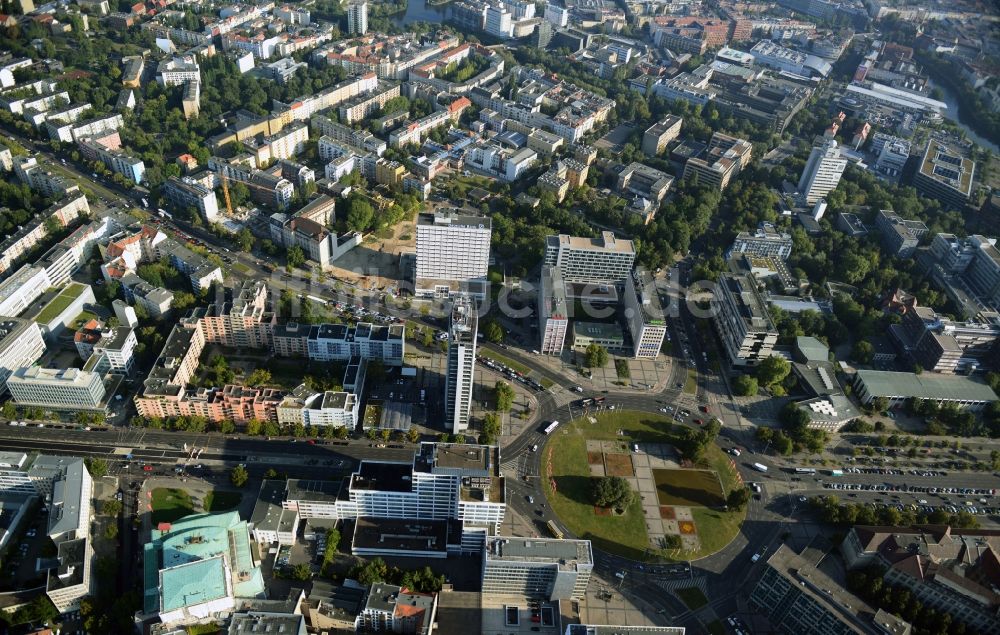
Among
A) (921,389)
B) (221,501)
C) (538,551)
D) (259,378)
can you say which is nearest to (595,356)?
(538,551)

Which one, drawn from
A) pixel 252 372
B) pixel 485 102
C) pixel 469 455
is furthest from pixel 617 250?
pixel 485 102

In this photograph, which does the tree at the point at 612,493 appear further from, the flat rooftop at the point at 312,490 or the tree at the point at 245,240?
the tree at the point at 245,240

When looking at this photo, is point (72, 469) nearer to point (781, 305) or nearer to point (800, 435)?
point (800, 435)

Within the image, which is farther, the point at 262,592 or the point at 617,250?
the point at 617,250

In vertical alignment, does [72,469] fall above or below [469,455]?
below

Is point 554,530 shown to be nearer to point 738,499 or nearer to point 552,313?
point 738,499

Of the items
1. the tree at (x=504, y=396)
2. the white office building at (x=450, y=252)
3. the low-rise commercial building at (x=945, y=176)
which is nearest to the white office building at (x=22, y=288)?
the white office building at (x=450, y=252)
